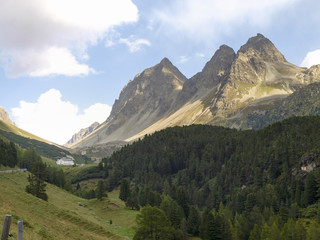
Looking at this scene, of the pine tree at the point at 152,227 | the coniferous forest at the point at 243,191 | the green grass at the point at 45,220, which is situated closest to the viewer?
the green grass at the point at 45,220

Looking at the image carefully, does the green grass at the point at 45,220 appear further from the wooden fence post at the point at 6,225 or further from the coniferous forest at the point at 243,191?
the wooden fence post at the point at 6,225

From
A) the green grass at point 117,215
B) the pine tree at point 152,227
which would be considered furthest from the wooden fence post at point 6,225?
the green grass at point 117,215

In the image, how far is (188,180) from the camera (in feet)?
621

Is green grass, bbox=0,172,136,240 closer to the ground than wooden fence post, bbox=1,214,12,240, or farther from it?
closer to the ground

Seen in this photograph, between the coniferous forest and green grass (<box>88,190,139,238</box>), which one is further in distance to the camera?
green grass (<box>88,190,139,238</box>)

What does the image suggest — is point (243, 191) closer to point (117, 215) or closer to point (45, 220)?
point (117, 215)

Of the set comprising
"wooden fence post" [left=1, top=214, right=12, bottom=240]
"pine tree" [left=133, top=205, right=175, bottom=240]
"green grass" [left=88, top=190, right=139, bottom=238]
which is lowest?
"green grass" [left=88, top=190, right=139, bottom=238]

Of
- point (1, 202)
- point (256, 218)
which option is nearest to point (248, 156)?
point (256, 218)

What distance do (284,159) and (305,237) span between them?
8131cm

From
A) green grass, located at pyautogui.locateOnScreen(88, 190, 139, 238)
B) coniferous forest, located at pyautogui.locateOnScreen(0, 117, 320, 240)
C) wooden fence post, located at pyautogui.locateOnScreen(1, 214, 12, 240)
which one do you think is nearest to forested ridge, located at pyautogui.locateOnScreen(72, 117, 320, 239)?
coniferous forest, located at pyautogui.locateOnScreen(0, 117, 320, 240)

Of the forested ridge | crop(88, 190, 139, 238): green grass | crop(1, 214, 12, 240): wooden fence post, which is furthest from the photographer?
the forested ridge

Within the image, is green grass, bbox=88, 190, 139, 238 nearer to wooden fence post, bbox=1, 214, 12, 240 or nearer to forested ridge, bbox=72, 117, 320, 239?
forested ridge, bbox=72, 117, 320, 239

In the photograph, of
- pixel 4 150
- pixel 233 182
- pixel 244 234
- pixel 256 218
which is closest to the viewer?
pixel 244 234

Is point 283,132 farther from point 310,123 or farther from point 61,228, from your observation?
point 61,228
